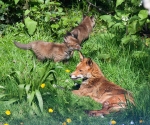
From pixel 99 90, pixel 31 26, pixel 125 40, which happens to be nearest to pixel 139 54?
pixel 125 40

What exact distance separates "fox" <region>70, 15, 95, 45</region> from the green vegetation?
0.42 feet

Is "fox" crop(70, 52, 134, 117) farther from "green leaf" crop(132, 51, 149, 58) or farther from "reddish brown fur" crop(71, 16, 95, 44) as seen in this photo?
"reddish brown fur" crop(71, 16, 95, 44)

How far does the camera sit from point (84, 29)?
9.59 m

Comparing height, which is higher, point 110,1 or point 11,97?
point 110,1

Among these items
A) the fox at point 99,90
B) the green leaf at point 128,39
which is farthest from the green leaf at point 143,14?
the fox at point 99,90

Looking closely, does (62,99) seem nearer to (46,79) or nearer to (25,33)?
(46,79)

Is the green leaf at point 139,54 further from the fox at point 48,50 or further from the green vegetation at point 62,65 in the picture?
the fox at point 48,50

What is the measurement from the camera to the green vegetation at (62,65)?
5.99m

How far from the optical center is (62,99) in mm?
6375

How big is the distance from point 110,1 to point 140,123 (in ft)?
16.8

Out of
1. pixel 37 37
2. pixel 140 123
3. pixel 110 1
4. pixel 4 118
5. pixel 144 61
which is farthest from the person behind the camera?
pixel 110 1

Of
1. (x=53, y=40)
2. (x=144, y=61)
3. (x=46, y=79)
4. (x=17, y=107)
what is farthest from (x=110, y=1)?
(x=17, y=107)

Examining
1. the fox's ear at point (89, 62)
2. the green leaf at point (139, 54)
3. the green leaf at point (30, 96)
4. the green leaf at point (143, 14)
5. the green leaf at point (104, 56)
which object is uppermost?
the green leaf at point (143, 14)

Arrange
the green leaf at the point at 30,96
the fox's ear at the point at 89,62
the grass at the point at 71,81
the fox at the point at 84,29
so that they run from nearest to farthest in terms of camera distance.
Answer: the grass at the point at 71,81 → the green leaf at the point at 30,96 → the fox's ear at the point at 89,62 → the fox at the point at 84,29
